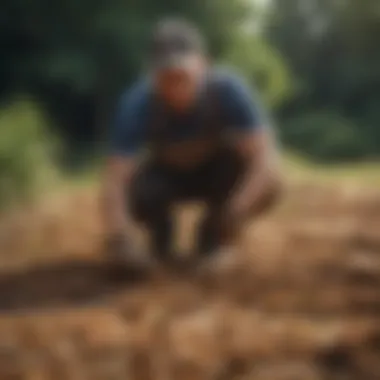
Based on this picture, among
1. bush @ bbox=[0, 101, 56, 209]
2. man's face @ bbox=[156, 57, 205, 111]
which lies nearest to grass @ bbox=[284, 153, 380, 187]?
man's face @ bbox=[156, 57, 205, 111]

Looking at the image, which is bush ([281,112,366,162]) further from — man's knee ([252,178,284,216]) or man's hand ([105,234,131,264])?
man's hand ([105,234,131,264])

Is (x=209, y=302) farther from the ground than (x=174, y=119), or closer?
closer

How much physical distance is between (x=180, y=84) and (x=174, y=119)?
0.04 metres

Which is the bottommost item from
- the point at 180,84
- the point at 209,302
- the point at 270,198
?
the point at 209,302

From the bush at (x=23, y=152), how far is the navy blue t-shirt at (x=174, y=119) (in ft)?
0.29

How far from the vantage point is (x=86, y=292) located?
3.54ft

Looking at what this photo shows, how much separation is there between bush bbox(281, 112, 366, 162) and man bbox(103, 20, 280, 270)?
3 cm

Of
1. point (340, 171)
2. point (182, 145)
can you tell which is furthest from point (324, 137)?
point (182, 145)

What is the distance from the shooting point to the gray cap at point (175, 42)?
1045 millimetres

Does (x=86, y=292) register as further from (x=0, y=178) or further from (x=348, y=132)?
(x=348, y=132)

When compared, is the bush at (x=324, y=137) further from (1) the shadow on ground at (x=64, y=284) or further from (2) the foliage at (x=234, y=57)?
(1) the shadow on ground at (x=64, y=284)

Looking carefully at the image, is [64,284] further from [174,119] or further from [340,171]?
[340,171]

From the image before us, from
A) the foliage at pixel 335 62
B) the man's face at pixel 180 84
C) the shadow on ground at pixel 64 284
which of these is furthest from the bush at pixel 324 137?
the shadow on ground at pixel 64 284

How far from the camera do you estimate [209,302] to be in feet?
3.42
